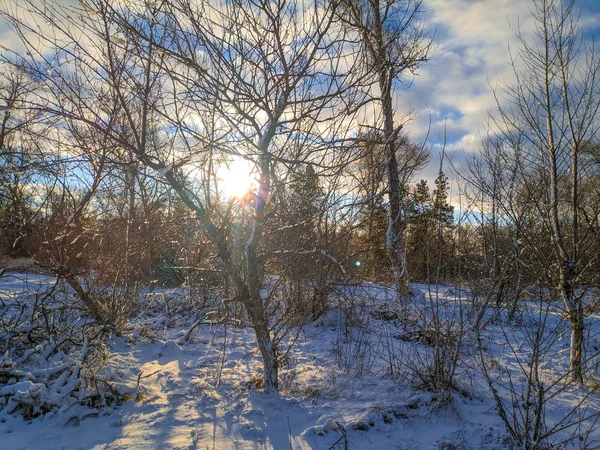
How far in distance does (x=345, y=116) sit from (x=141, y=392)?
336 centimetres

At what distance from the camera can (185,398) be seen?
3.46m

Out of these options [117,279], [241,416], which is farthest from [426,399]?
[117,279]

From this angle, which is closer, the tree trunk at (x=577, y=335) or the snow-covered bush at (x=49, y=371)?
the snow-covered bush at (x=49, y=371)

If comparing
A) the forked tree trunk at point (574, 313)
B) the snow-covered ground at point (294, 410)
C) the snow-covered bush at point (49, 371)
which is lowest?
the snow-covered ground at point (294, 410)

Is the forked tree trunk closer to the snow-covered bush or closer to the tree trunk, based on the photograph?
the tree trunk

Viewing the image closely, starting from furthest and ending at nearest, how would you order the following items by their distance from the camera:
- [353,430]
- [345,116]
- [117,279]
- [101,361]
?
[117,279], [101,361], [345,116], [353,430]

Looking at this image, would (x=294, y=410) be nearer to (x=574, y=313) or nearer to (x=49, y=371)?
(x=49, y=371)

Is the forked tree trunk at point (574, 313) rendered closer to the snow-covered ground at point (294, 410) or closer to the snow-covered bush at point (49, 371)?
the snow-covered ground at point (294, 410)

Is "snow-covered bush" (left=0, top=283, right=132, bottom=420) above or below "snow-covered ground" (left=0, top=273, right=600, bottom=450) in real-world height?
above

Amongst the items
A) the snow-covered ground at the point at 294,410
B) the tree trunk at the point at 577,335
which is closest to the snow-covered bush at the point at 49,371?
the snow-covered ground at the point at 294,410

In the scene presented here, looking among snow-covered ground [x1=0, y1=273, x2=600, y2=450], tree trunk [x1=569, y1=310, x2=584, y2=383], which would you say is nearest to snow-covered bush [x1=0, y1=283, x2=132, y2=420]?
snow-covered ground [x1=0, y1=273, x2=600, y2=450]

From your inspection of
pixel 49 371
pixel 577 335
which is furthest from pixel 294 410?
pixel 577 335

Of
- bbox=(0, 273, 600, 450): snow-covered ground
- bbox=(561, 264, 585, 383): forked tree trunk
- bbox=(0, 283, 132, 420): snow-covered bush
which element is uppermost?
bbox=(561, 264, 585, 383): forked tree trunk

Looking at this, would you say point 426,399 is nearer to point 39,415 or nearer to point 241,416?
point 241,416
